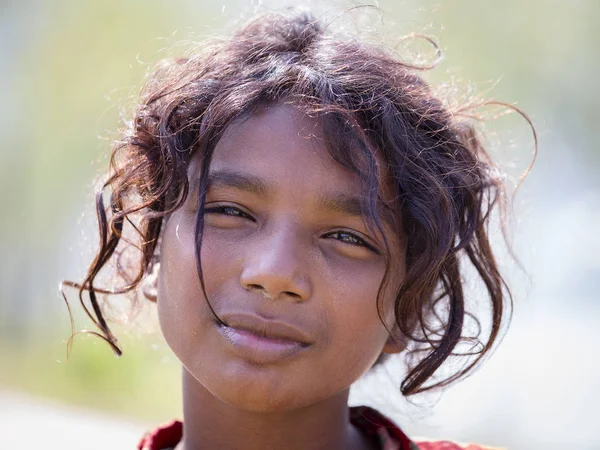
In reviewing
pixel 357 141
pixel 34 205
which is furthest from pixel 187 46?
pixel 34 205

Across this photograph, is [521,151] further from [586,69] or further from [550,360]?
[586,69]

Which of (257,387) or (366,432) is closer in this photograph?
(257,387)

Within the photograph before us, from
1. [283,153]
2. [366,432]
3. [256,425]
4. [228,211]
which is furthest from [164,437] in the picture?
[283,153]

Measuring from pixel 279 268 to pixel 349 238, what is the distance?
16cm

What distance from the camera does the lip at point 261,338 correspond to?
1247mm

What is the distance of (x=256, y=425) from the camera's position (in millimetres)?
1426

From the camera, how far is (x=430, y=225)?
141 cm

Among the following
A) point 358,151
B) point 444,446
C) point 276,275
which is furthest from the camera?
point 444,446

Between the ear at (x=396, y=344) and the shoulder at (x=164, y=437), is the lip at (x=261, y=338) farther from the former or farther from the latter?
the shoulder at (x=164, y=437)

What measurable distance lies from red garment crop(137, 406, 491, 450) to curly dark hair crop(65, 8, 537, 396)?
0.09 m

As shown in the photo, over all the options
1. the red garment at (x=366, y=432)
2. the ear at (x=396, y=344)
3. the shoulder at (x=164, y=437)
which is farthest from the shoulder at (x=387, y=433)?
the shoulder at (x=164, y=437)

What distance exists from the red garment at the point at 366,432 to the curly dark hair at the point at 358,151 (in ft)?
0.30

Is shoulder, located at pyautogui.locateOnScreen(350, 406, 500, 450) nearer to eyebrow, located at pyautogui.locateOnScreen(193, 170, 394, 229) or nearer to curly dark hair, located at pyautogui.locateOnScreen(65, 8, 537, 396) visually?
curly dark hair, located at pyautogui.locateOnScreen(65, 8, 537, 396)

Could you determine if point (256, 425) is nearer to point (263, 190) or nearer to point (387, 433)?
point (387, 433)
